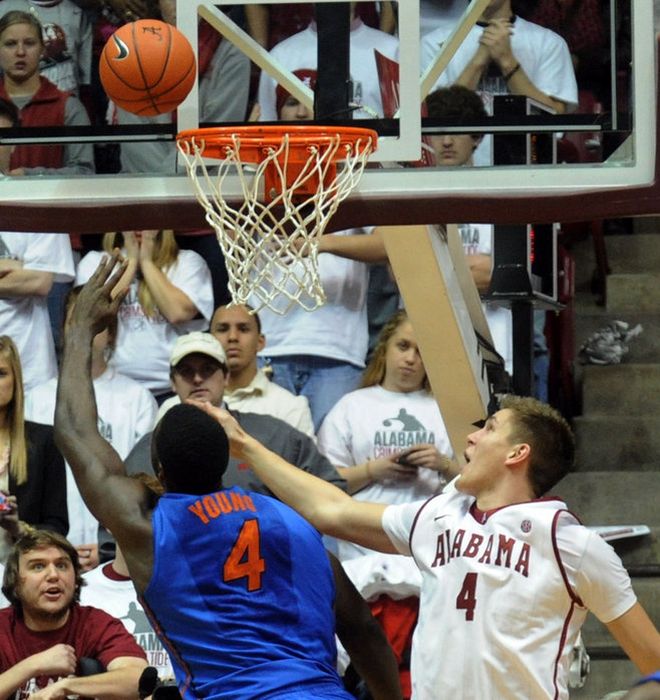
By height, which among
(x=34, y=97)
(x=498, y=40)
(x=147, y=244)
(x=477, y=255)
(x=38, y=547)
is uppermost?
(x=498, y=40)

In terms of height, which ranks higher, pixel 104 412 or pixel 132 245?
pixel 132 245

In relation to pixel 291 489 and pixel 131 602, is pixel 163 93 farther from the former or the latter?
pixel 131 602

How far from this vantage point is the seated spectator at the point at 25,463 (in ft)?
21.6

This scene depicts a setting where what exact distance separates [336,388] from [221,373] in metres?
0.85

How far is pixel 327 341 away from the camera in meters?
Answer: 7.13

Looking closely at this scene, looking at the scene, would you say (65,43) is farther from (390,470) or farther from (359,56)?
(390,470)

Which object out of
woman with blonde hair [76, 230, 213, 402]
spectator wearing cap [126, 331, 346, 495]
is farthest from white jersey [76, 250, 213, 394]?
spectator wearing cap [126, 331, 346, 495]

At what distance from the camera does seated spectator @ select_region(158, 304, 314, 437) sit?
6.75m

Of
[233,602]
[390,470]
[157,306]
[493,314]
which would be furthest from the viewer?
[157,306]

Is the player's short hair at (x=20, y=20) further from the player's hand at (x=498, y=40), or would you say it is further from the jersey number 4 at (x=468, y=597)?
the jersey number 4 at (x=468, y=597)

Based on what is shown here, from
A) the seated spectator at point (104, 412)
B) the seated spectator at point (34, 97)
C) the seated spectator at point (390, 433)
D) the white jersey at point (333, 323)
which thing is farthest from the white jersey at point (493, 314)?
the seated spectator at point (34, 97)

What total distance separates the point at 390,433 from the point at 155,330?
134cm

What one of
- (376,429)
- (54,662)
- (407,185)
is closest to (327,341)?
(376,429)

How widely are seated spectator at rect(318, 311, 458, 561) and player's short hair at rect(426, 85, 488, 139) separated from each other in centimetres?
122
